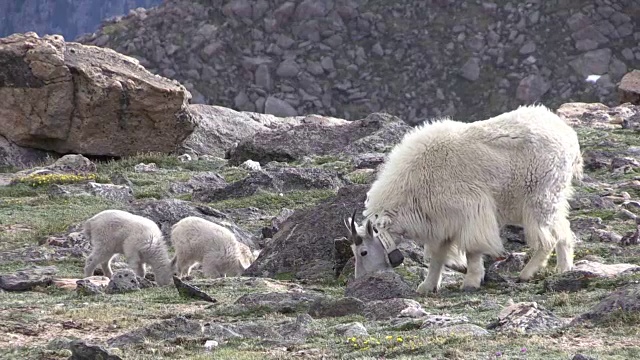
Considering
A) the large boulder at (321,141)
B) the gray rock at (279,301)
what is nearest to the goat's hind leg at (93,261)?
the gray rock at (279,301)

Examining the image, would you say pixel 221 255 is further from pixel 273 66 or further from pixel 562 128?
pixel 273 66

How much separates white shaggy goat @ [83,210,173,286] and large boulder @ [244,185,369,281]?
1.14m

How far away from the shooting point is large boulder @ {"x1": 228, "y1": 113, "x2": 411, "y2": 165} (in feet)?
89.2

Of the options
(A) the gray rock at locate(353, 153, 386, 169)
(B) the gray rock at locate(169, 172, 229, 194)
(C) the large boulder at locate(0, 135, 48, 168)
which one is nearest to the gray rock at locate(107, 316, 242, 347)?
(B) the gray rock at locate(169, 172, 229, 194)

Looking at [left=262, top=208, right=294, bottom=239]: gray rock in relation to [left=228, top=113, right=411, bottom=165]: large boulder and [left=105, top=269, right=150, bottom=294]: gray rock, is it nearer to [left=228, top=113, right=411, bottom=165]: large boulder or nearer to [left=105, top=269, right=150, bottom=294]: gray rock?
[left=105, top=269, right=150, bottom=294]: gray rock

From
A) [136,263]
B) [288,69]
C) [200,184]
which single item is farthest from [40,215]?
[288,69]

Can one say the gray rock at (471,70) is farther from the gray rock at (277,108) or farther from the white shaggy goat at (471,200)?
the white shaggy goat at (471,200)

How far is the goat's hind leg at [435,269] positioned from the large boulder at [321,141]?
14.6m

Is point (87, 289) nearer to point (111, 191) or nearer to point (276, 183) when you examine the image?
point (276, 183)

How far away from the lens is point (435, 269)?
11969 mm

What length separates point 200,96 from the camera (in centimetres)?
7169

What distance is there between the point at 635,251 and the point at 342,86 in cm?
6027

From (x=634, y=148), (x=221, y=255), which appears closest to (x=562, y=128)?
(x=221, y=255)

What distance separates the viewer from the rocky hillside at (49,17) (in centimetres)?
10750
